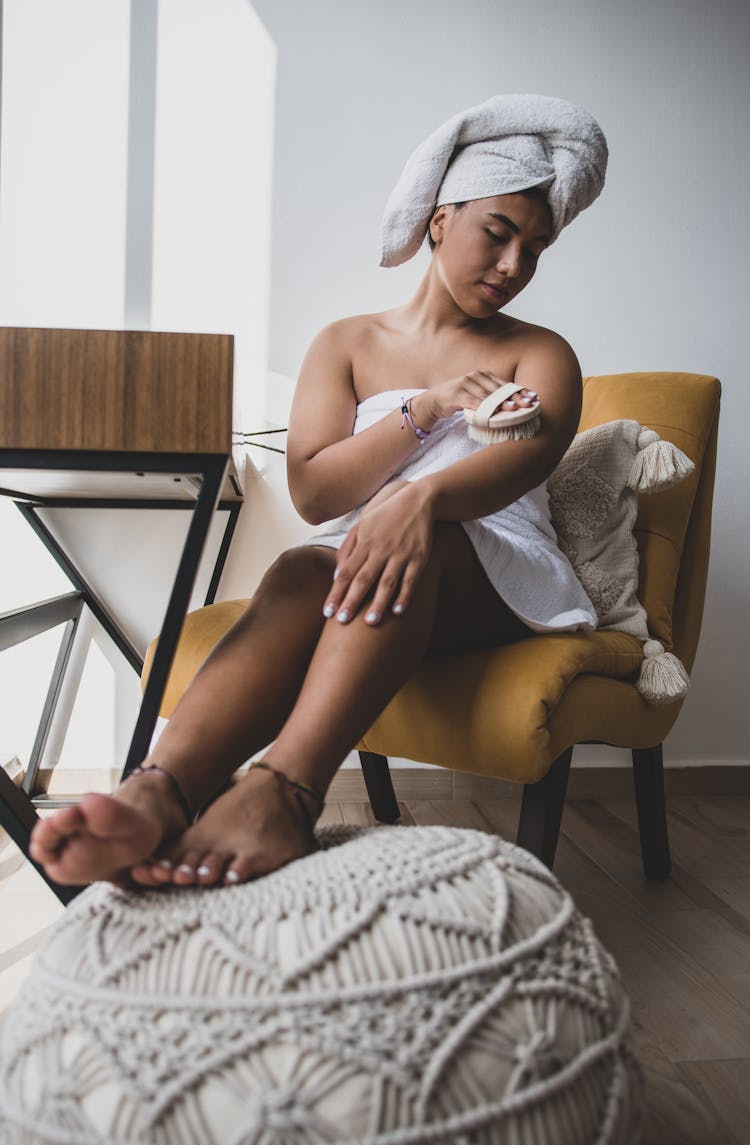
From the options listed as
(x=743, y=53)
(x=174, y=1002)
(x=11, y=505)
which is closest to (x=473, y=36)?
(x=743, y=53)

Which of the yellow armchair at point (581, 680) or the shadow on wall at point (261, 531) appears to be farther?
the shadow on wall at point (261, 531)

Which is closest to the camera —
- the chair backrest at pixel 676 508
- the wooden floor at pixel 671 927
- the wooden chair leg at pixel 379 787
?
the wooden floor at pixel 671 927

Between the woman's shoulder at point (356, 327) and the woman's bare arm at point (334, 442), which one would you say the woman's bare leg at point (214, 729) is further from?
the woman's shoulder at point (356, 327)

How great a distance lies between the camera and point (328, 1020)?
21.0 inches

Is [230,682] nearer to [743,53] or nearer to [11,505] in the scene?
[11,505]

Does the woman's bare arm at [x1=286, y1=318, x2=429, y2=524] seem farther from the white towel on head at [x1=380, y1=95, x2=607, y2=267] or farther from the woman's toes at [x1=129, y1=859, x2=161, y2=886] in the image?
the woman's toes at [x1=129, y1=859, x2=161, y2=886]

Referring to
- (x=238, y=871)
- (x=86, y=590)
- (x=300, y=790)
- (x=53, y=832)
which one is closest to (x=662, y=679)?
(x=300, y=790)

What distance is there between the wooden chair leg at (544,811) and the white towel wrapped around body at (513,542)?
0.64 feet

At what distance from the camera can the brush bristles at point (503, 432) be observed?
1.06m

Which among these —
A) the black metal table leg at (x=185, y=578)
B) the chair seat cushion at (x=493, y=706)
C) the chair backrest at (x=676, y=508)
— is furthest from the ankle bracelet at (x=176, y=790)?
the chair backrest at (x=676, y=508)

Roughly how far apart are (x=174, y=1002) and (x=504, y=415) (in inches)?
28.4

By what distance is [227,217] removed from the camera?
1889 mm

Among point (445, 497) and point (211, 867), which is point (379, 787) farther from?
point (211, 867)

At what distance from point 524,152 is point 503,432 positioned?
0.40m
